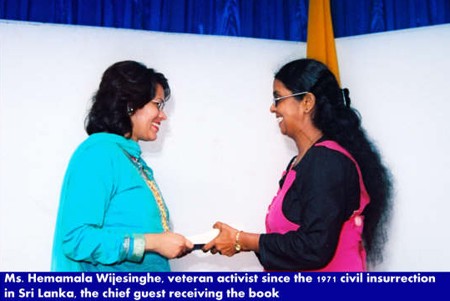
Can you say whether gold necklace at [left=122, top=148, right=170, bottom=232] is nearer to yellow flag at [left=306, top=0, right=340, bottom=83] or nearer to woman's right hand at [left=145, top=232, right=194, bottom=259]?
woman's right hand at [left=145, top=232, right=194, bottom=259]

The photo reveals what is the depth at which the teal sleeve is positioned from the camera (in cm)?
153

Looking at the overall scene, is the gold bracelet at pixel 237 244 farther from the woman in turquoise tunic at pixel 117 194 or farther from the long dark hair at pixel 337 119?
the long dark hair at pixel 337 119

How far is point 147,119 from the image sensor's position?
1826 mm

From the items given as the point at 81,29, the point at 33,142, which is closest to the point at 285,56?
the point at 81,29

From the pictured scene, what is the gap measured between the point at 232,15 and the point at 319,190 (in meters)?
1.26

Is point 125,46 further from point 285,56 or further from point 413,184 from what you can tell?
point 413,184

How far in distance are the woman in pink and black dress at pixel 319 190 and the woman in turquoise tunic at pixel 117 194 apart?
0.26 metres

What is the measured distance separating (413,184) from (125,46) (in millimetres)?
1453

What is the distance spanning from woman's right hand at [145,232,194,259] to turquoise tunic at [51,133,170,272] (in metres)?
0.03

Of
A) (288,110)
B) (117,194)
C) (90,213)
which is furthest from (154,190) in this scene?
(288,110)

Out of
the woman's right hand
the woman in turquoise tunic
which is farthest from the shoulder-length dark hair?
the woman's right hand

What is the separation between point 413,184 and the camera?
2510 millimetres

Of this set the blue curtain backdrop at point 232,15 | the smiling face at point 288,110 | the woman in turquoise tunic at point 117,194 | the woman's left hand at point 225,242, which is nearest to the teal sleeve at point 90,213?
the woman in turquoise tunic at point 117,194

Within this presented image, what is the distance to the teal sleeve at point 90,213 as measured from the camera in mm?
1527
